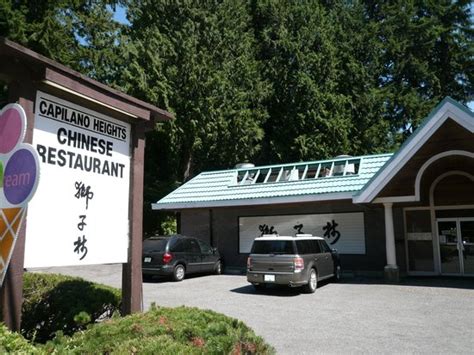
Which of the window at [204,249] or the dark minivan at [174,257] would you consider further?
the window at [204,249]

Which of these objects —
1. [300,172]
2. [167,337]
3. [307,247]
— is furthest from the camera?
[300,172]

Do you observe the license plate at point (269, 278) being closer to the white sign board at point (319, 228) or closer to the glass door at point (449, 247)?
the white sign board at point (319, 228)

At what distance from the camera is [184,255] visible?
17922 mm

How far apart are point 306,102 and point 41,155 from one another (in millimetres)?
29297

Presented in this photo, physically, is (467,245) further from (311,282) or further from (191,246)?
(191,246)

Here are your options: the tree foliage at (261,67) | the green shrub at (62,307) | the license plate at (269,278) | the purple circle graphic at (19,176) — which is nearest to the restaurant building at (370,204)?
the license plate at (269,278)

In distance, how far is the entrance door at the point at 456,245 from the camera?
17.2 meters

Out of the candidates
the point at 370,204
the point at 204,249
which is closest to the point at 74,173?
the point at 370,204

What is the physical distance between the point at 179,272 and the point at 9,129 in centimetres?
1396

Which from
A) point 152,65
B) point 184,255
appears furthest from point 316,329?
point 152,65

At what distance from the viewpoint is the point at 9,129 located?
4242mm

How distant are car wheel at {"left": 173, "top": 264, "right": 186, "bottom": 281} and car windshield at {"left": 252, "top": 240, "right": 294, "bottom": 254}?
4.37 metres

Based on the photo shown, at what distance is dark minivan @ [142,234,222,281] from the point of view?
17.0m

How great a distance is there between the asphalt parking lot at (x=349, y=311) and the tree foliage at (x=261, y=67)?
15333 millimetres
